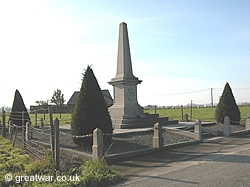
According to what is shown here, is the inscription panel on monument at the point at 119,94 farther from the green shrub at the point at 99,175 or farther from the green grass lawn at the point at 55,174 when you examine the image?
the green shrub at the point at 99,175

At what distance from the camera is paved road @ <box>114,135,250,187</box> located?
16.9ft

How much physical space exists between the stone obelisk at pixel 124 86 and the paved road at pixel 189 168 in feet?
23.7

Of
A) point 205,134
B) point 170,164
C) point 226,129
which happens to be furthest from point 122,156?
point 226,129

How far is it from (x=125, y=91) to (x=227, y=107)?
7.71 metres

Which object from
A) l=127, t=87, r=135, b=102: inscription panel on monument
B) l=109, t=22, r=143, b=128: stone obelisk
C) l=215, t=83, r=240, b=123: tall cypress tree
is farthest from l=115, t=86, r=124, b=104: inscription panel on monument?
l=215, t=83, r=240, b=123: tall cypress tree

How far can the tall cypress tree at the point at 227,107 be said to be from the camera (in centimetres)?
1648

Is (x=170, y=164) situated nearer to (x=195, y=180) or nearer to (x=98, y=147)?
(x=195, y=180)

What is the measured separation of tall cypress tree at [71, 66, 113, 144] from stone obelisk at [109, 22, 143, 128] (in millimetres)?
6463

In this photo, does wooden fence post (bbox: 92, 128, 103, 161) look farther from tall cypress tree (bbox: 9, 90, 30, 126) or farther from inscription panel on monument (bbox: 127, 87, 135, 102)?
tall cypress tree (bbox: 9, 90, 30, 126)

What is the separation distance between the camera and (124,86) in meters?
15.8

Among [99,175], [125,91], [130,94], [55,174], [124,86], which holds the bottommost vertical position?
[55,174]

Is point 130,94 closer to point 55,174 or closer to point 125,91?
point 125,91

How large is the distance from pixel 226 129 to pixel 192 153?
5237 millimetres

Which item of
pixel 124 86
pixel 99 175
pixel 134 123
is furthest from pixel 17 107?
pixel 99 175
